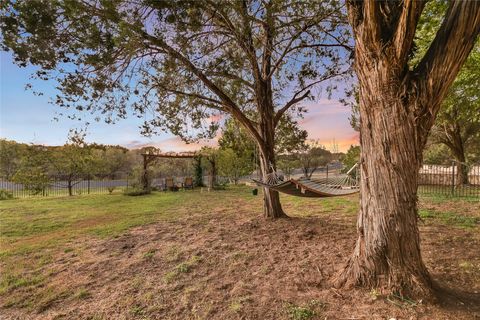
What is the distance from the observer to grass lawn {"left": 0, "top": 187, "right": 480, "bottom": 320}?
1.95 meters

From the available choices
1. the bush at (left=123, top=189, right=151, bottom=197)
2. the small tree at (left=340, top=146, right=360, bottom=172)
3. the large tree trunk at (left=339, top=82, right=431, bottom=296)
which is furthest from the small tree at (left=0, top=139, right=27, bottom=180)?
the large tree trunk at (left=339, top=82, right=431, bottom=296)

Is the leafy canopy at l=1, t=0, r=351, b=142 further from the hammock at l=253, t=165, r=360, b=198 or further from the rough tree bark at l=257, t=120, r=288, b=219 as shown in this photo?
the hammock at l=253, t=165, r=360, b=198

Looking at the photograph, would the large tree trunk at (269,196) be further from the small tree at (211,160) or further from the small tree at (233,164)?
the small tree at (233,164)

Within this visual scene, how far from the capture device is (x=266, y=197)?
200 inches

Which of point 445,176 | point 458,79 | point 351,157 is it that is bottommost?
point 445,176

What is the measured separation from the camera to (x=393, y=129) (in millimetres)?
1913

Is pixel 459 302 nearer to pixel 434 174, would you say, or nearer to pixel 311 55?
pixel 311 55

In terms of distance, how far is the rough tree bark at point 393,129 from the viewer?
1.84 m

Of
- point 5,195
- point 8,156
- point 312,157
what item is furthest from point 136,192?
point 312,157

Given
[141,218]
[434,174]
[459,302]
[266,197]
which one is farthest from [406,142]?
[434,174]

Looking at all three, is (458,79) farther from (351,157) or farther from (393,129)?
(351,157)

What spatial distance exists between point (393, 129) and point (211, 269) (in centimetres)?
219

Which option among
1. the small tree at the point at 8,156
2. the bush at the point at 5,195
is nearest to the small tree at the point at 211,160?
the bush at the point at 5,195

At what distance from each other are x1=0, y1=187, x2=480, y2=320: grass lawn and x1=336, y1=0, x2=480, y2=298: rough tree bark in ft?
0.84
